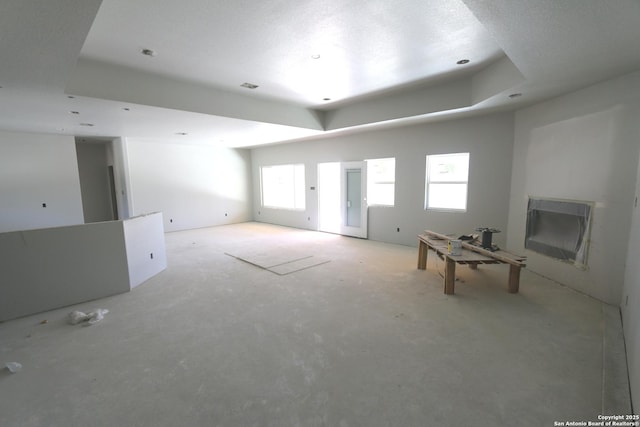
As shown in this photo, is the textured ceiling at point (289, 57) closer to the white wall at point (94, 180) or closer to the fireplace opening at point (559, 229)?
the fireplace opening at point (559, 229)

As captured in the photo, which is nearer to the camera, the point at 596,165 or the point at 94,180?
the point at 596,165

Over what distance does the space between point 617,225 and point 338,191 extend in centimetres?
563

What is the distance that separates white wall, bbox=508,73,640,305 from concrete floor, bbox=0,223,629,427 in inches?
15.3

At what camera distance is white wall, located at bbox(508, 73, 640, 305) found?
9.77 ft

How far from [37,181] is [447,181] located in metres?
9.03

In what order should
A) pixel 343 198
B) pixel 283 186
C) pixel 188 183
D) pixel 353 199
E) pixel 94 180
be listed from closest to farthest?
pixel 353 199, pixel 343 198, pixel 94 180, pixel 188 183, pixel 283 186

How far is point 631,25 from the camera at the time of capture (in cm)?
194

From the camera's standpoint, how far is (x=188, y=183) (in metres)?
8.30

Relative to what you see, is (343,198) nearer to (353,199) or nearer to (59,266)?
(353,199)

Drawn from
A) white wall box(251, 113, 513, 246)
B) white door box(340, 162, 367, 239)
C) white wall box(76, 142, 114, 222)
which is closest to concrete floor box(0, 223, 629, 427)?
white wall box(251, 113, 513, 246)

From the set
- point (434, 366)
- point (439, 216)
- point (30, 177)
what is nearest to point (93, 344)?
point (434, 366)

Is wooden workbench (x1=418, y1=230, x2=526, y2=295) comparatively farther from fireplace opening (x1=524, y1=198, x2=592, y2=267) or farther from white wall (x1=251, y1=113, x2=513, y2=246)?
white wall (x1=251, y1=113, x2=513, y2=246)

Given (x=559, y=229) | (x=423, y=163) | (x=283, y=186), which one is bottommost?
(x=559, y=229)

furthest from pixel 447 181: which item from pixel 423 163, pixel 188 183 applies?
pixel 188 183
